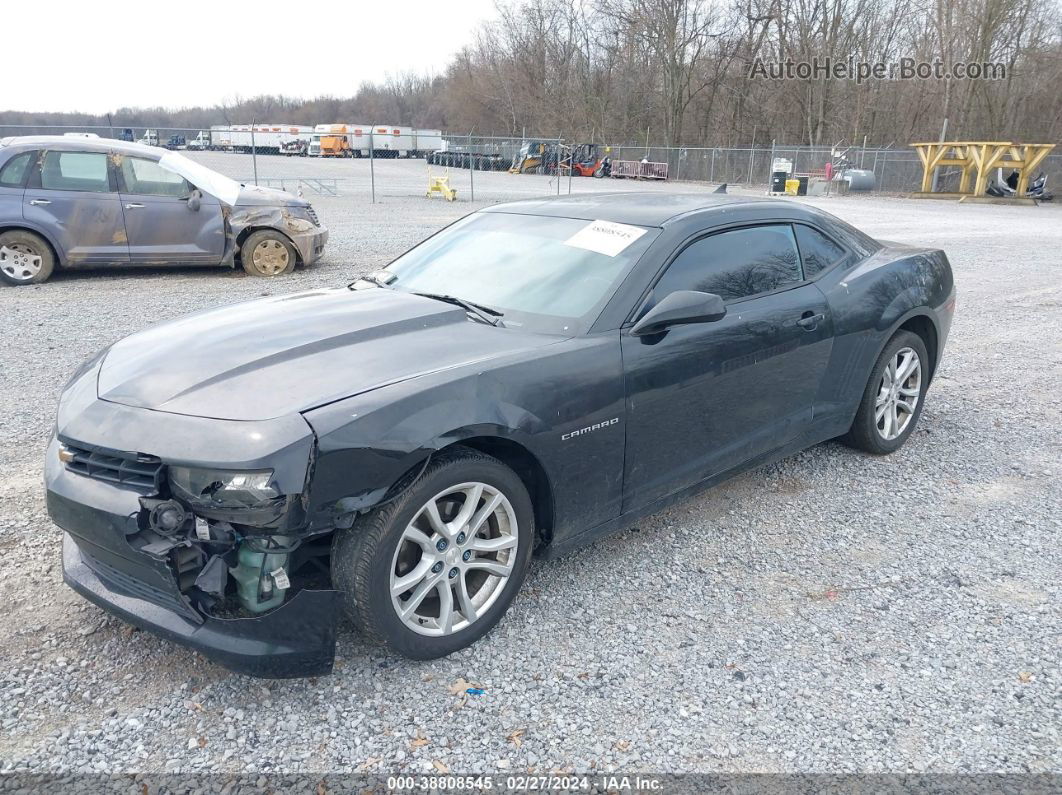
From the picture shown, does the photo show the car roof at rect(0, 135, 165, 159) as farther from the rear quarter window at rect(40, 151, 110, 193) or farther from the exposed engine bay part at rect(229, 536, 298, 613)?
the exposed engine bay part at rect(229, 536, 298, 613)

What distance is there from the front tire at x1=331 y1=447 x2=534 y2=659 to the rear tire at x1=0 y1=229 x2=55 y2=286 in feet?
28.8

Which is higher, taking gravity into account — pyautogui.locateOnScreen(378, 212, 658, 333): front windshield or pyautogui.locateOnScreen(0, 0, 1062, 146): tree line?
pyautogui.locateOnScreen(0, 0, 1062, 146): tree line

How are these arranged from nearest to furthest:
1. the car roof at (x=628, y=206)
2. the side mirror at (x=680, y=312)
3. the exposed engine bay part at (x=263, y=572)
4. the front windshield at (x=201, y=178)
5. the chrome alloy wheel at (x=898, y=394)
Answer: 1. the exposed engine bay part at (x=263, y=572)
2. the side mirror at (x=680, y=312)
3. the car roof at (x=628, y=206)
4. the chrome alloy wheel at (x=898, y=394)
5. the front windshield at (x=201, y=178)

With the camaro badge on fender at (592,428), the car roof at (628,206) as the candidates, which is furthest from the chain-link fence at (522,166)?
the camaro badge on fender at (592,428)

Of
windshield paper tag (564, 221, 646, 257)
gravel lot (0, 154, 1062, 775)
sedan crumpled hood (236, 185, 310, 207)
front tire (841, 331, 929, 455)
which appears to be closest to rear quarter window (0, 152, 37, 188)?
sedan crumpled hood (236, 185, 310, 207)

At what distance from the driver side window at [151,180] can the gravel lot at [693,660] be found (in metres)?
5.61

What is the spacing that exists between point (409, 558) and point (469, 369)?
0.70 meters

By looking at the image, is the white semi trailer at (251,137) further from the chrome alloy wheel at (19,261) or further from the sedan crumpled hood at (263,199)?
the chrome alloy wheel at (19,261)

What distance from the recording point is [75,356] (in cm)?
646

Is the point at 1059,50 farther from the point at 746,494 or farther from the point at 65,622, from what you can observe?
the point at 65,622

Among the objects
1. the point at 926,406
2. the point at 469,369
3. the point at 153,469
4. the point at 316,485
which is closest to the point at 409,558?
the point at 316,485

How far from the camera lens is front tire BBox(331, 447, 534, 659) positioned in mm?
2541

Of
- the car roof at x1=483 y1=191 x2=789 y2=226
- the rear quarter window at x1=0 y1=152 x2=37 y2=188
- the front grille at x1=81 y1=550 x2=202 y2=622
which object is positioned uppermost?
the rear quarter window at x1=0 y1=152 x2=37 y2=188

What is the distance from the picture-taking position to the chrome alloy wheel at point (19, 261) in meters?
9.18
